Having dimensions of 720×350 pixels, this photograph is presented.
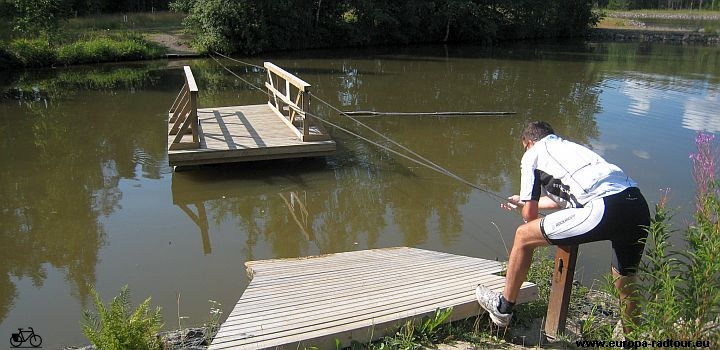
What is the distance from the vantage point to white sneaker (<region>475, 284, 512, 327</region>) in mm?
3906

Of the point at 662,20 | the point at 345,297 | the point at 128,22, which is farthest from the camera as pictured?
the point at 662,20

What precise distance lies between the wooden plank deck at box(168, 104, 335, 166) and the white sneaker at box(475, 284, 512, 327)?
17.5ft

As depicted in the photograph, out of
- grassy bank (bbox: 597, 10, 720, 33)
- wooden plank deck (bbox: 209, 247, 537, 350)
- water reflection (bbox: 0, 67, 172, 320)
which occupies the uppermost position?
grassy bank (bbox: 597, 10, 720, 33)

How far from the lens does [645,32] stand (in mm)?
42094

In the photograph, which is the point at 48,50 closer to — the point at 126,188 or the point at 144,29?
the point at 144,29

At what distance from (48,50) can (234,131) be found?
584 inches

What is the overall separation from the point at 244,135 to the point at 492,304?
6405mm

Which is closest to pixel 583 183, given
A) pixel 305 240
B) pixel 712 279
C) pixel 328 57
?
pixel 712 279

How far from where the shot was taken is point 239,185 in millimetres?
8547

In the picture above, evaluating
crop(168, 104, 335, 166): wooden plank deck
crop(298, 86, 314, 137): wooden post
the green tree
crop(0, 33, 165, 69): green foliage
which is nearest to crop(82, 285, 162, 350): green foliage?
crop(168, 104, 335, 166): wooden plank deck

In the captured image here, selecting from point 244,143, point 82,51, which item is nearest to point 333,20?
point 82,51

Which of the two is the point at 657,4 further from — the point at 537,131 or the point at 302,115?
the point at 537,131

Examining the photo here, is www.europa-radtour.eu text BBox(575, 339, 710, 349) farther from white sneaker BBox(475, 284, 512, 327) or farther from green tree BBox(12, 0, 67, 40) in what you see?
green tree BBox(12, 0, 67, 40)

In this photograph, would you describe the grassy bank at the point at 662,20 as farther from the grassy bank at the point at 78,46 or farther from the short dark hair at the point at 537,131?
the short dark hair at the point at 537,131
